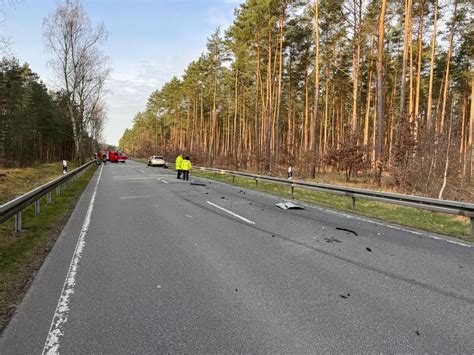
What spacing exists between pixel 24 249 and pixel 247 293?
4452 millimetres

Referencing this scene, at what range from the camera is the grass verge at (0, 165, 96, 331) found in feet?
13.6

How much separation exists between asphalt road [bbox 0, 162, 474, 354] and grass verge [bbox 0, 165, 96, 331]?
158 millimetres

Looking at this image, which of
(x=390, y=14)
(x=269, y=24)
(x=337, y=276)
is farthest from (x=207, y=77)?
(x=337, y=276)

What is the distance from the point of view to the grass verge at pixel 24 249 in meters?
4.14

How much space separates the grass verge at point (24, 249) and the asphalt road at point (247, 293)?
0.16 metres

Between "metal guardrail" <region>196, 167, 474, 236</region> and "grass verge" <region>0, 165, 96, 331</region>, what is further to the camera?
"metal guardrail" <region>196, 167, 474, 236</region>

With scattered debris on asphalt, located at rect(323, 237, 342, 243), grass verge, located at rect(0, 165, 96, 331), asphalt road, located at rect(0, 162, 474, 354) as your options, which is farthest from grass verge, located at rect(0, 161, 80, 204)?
scattered debris on asphalt, located at rect(323, 237, 342, 243)

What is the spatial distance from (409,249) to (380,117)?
15.2 metres

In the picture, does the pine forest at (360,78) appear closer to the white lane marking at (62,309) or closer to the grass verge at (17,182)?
the white lane marking at (62,309)

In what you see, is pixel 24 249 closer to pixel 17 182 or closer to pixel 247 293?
pixel 247 293

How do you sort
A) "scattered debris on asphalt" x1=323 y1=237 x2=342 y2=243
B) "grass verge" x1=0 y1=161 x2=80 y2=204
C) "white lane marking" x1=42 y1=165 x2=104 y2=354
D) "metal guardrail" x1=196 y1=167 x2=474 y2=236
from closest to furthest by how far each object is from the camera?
1. "white lane marking" x1=42 y1=165 x2=104 y2=354
2. "scattered debris on asphalt" x1=323 y1=237 x2=342 y2=243
3. "metal guardrail" x1=196 y1=167 x2=474 y2=236
4. "grass verge" x1=0 y1=161 x2=80 y2=204

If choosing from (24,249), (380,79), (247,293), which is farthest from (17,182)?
(380,79)

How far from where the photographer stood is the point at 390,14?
85.3 feet

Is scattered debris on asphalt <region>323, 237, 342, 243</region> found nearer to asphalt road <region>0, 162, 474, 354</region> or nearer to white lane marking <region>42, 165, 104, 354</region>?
asphalt road <region>0, 162, 474, 354</region>
